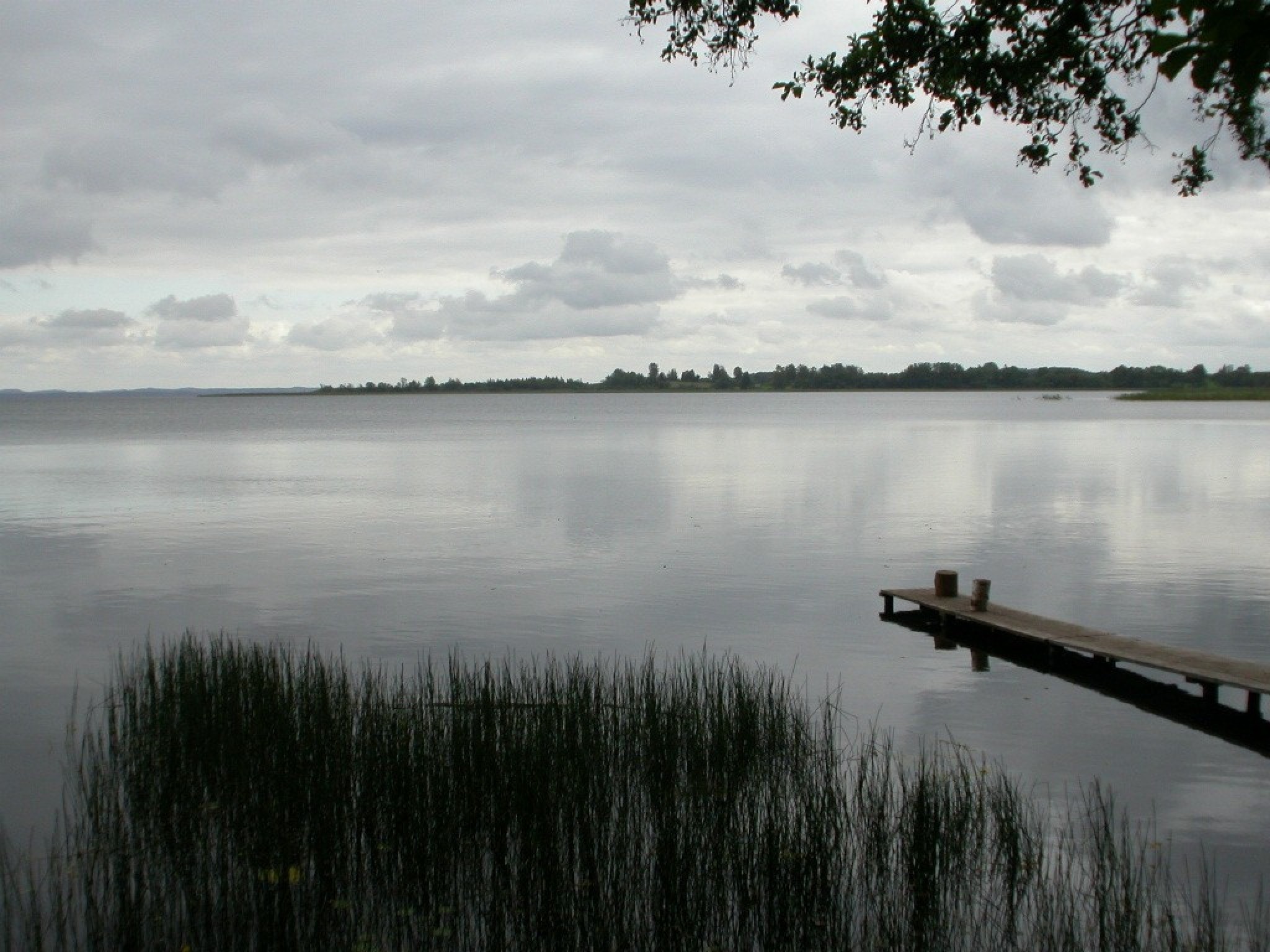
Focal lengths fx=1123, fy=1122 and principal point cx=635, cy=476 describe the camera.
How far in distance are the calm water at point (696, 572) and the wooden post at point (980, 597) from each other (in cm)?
94

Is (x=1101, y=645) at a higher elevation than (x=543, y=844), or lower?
lower

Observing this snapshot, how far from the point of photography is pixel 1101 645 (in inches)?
501

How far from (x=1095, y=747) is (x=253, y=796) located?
7.60 m

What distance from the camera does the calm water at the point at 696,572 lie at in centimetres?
1091

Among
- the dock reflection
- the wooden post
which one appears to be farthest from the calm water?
the wooden post

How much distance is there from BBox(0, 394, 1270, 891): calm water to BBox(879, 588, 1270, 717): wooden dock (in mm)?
521

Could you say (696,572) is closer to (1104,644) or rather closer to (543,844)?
(1104,644)

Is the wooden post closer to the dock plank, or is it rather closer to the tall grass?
the dock plank

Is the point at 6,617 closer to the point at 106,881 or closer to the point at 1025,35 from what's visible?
the point at 106,881

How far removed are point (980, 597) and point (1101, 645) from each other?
2369mm

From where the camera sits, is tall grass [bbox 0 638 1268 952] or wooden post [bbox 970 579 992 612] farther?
wooden post [bbox 970 579 992 612]

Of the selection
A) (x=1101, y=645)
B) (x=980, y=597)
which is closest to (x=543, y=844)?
(x=1101, y=645)

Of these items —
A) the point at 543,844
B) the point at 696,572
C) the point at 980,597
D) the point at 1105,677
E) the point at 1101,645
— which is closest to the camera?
the point at 543,844

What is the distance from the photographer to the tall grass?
5.98 m
